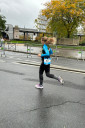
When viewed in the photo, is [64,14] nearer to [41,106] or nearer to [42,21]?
[42,21]

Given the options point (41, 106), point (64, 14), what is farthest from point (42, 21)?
point (64, 14)

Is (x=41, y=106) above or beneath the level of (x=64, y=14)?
beneath

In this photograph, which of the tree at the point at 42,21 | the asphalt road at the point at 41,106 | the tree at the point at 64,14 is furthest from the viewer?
the tree at the point at 64,14

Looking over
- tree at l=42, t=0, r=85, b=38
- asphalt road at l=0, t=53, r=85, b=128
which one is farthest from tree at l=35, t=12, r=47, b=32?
asphalt road at l=0, t=53, r=85, b=128

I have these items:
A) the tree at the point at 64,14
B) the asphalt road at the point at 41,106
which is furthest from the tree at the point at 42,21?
the asphalt road at the point at 41,106

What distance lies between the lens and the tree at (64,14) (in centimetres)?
3712

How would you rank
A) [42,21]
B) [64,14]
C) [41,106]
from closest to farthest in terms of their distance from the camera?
[41,106] → [42,21] → [64,14]

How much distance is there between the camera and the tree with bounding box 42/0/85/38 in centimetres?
3712

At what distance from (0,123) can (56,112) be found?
4.28 feet

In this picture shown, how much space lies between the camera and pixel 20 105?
3.87 meters

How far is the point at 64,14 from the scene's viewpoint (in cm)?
3875

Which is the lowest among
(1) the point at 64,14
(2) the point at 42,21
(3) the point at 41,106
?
(3) the point at 41,106

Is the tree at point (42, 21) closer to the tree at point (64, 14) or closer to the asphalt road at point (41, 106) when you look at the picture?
the tree at point (64, 14)

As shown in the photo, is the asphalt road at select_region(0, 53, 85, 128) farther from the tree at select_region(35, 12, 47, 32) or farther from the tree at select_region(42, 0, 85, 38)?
the tree at select_region(42, 0, 85, 38)
